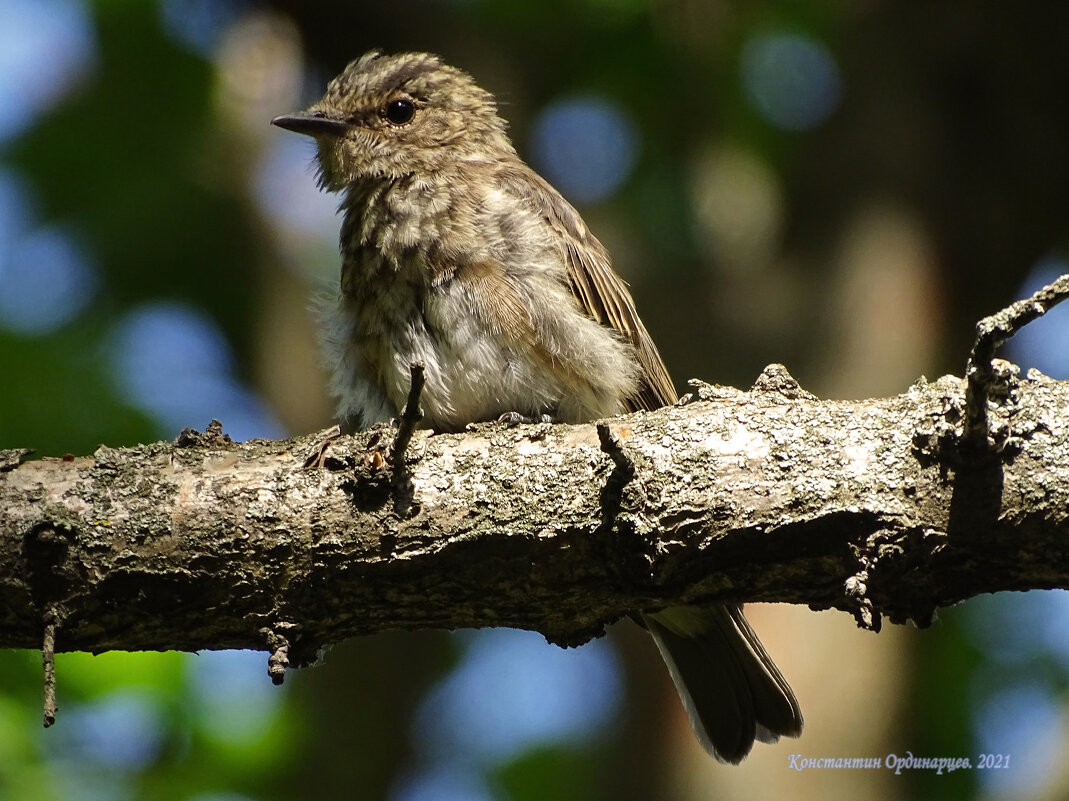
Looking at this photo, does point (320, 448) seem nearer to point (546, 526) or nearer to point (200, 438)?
point (200, 438)

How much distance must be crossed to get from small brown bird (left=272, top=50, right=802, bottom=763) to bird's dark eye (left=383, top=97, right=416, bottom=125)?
42 cm

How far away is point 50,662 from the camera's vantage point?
302cm

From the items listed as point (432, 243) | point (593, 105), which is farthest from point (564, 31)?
point (432, 243)

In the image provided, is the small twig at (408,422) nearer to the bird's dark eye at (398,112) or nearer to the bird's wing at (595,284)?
the bird's wing at (595,284)

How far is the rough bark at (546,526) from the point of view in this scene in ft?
9.95

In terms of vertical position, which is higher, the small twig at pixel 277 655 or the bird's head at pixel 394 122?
the bird's head at pixel 394 122

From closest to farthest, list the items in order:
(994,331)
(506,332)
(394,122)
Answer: (994,331)
(506,332)
(394,122)

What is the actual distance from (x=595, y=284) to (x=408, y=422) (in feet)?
6.80

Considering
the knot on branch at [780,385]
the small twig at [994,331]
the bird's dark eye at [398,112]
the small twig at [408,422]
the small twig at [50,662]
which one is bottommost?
the small twig at [50,662]

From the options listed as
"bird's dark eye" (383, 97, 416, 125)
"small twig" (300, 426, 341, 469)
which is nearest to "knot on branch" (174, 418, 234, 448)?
"small twig" (300, 426, 341, 469)

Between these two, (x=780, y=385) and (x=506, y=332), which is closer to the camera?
(x=780, y=385)

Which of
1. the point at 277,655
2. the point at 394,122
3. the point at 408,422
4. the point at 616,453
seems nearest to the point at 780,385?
the point at 616,453

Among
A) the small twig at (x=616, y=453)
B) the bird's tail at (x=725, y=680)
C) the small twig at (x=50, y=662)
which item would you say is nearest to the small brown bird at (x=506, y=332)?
the bird's tail at (x=725, y=680)

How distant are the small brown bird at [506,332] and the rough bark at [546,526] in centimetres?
105
